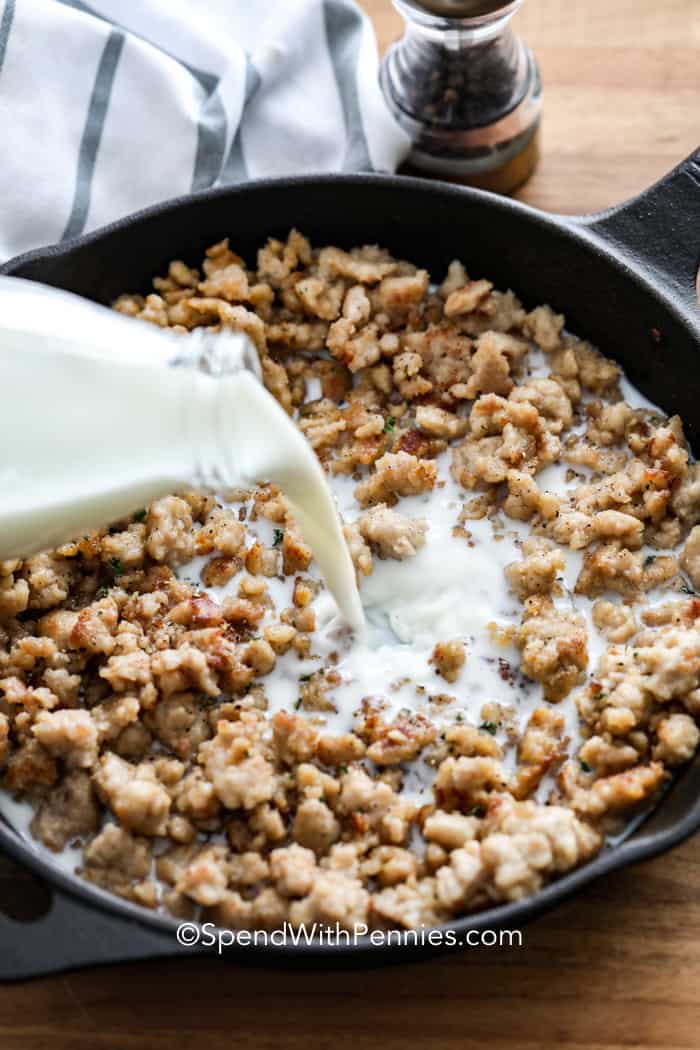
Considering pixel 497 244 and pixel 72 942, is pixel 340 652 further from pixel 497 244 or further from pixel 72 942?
pixel 497 244

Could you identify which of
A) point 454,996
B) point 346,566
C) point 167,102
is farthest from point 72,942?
point 167,102

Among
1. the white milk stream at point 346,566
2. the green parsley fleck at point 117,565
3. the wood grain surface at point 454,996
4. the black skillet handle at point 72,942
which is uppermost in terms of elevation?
the white milk stream at point 346,566

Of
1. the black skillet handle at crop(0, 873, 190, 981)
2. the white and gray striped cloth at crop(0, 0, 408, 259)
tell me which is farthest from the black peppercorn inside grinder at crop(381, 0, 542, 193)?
the black skillet handle at crop(0, 873, 190, 981)

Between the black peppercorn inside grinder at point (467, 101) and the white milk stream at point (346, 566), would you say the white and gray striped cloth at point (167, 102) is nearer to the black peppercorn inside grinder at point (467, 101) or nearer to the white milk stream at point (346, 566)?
the black peppercorn inside grinder at point (467, 101)

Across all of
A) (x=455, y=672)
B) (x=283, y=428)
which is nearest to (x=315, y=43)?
(x=283, y=428)

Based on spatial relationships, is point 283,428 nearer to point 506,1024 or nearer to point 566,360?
point 566,360

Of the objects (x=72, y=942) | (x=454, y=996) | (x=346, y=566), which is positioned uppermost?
(x=346, y=566)

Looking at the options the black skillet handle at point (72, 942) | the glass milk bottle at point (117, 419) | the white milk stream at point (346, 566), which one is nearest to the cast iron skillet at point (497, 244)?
the white milk stream at point (346, 566)
